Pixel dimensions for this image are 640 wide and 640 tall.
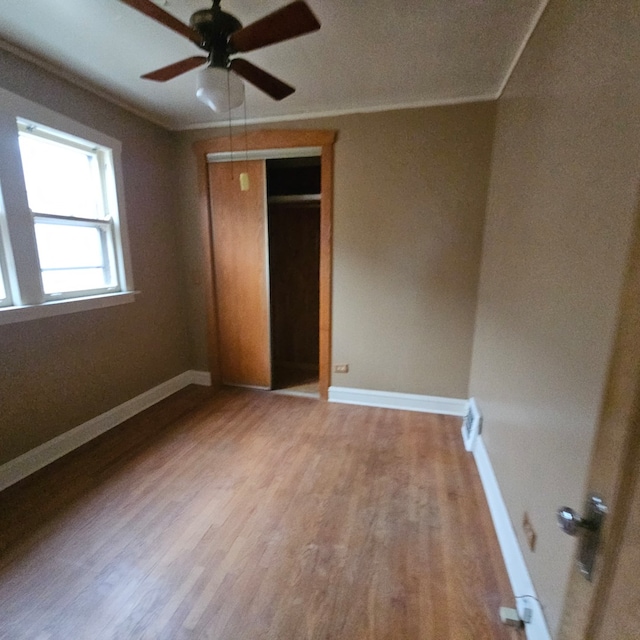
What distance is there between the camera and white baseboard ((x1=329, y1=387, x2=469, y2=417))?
3.03m

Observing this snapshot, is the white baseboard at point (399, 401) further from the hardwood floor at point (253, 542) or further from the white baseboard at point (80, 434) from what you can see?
the white baseboard at point (80, 434)

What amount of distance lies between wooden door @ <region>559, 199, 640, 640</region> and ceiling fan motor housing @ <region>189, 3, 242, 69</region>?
1812mm

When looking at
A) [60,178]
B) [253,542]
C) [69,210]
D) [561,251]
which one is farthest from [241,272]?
[561,251]

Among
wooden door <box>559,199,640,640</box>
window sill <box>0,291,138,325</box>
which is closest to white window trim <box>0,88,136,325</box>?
window sill <box>0,291,138,325</box>

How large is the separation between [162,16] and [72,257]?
6.19 feet

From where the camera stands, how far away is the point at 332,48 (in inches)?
78.3

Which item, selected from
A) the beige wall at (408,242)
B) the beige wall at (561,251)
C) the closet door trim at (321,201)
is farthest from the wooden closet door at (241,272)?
the beige wall at (561,251)

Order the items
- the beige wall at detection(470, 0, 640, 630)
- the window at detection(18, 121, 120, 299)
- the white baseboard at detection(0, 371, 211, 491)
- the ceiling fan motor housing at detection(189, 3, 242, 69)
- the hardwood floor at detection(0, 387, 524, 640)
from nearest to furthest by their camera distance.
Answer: the beige wall at detection(470, 0, 640, 630), the hardwood floor at detection(0, 387, 524, 640), the ceiling fan motor housing at detection(189, 3, 242, 69), the white baseboard at detection(0, 371, 211, 491), the window at detection(18, 121, 120, 299)

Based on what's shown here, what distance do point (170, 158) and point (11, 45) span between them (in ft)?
4.65

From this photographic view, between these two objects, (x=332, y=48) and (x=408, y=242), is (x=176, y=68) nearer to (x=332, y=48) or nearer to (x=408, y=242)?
(x=332, y=48)

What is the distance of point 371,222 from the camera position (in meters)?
2.94

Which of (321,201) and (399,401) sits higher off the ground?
(321,201)

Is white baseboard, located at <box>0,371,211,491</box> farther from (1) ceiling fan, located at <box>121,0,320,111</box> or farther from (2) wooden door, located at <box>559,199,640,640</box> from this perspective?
(2) wooden door, located at <box>559,199,640,640</box>

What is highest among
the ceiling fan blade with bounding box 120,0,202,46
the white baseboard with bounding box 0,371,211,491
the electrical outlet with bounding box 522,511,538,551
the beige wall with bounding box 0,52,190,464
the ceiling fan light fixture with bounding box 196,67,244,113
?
the ceiling fan blade with bounding box 120,0,202,46
